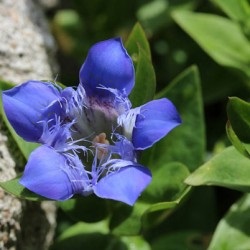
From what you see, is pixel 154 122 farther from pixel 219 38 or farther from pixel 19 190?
pixel 219 38

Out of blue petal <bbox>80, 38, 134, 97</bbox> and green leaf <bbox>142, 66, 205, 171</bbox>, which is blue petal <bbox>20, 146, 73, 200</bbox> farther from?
green leaf <bbox>142, 66, 205, 171</bbox>

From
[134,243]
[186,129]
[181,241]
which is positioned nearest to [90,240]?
[134,243]

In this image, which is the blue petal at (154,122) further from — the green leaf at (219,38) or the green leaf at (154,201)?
the green leaf at (219,38)

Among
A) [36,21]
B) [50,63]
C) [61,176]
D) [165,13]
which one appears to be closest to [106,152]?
[61,176]

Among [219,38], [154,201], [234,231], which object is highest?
[219,38]

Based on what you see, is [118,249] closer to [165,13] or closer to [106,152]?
[106,152]

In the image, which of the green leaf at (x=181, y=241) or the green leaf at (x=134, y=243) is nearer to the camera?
the green leaf at (x=134, y=243)

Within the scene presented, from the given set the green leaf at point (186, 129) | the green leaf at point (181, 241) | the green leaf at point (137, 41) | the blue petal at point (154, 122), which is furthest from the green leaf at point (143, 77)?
the green leaf at point (181, 241)
